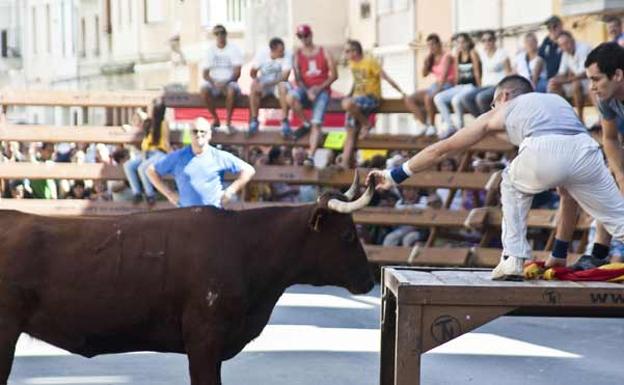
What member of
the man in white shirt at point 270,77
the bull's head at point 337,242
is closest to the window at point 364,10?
the man in white shirt at point 270,77

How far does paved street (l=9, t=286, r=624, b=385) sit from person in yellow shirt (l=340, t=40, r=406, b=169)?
450 centimetres

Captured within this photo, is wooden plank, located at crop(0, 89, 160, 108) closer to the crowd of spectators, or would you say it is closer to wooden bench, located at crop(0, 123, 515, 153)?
wooden bench, located at crop(0, 123, 515, 153)

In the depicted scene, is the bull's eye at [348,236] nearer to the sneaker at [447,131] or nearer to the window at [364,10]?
the sneaker at [447,131]

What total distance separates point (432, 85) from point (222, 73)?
264 centimetres

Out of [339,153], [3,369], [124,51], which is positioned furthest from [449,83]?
[124,51]

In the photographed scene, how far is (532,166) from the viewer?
834cm

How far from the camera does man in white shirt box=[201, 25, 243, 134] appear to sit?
19750 mm

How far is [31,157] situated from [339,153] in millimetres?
4942

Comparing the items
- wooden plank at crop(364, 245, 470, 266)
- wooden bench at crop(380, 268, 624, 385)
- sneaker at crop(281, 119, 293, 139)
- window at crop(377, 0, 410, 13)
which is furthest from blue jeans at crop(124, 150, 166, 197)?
window at crop(377, 0, 410, 13)

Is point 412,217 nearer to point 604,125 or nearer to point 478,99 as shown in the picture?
point 478,99

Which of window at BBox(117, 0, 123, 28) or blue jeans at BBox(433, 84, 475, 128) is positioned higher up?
window at BBox(117, 0, 123, 28)

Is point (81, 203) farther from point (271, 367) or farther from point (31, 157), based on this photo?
point (271, 367)

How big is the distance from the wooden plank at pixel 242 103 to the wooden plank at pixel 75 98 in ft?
1.51

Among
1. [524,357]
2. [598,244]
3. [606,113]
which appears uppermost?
[606,113]
